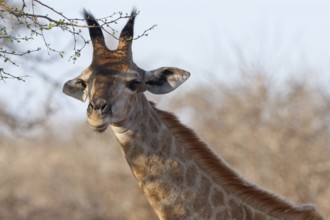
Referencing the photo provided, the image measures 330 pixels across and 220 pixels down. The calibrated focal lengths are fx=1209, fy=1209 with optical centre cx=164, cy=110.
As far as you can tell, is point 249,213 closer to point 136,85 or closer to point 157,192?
point 157,192

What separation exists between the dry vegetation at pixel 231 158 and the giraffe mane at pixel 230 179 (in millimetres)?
13868

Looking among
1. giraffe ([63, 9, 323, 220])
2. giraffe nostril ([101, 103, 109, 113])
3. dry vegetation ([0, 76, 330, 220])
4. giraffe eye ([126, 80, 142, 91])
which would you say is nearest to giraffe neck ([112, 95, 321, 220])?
giraffe ([63, 9, 323, 220])

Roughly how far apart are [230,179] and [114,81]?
137cm

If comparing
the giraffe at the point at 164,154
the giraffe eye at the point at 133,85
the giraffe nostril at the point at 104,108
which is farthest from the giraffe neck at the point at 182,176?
the giraffe nostril at the point at 104,108

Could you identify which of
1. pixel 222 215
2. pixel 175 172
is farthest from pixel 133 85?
pixel 222 215

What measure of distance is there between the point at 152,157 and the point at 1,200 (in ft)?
55.6

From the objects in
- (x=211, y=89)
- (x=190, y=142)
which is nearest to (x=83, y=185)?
(x=211, y=89)

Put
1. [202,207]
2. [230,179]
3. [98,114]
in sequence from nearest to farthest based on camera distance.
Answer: [98,114]
[202,207]
[230,179]

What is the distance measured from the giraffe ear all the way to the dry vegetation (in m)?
13.8

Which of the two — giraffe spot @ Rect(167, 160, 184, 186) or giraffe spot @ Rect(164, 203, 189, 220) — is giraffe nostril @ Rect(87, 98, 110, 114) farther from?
giraffe spot @ Rect(164, 203, 189, 220)

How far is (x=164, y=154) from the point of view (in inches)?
420

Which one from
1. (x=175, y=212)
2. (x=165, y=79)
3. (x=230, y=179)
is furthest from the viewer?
(x=165, y=79)

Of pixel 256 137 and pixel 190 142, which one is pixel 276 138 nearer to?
pixel 256 137

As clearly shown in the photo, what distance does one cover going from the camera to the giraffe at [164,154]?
1048 cm
